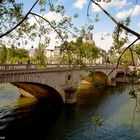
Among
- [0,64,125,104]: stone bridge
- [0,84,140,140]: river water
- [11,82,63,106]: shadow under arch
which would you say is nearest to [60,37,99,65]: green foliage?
[0,84,140,140]: river water

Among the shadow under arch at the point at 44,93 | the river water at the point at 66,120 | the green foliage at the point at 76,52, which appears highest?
the green foliage at the point at 76,52

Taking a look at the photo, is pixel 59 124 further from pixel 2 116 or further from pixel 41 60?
pixel 41 60

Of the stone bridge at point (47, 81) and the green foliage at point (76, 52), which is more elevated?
the green foliage at point (76, 52)

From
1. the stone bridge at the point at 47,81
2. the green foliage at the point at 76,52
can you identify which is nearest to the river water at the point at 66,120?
the stone bridge at the point at 47,81

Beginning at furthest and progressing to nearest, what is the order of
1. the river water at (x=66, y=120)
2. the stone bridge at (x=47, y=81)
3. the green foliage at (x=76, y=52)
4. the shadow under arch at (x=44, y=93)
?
the shadow under arch at (x=44, y=93) < the stone bridge at (x=47, y=81) < the river water at (x=66, y=120) < the green foliage at (x=76, y=52)

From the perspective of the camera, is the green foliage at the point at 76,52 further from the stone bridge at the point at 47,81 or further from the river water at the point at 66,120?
the stone bridge at the point at 47,81

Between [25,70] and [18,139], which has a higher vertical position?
[25,70]

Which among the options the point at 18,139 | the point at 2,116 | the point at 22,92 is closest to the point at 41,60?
the point at 18,139

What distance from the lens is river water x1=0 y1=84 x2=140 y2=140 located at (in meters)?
25.6

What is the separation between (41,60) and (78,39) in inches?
109

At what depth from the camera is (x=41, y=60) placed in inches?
518

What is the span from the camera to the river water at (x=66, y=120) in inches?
1009

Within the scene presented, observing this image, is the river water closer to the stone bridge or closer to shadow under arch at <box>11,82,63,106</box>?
shadow under arch at <box>11,82,63,106</box>

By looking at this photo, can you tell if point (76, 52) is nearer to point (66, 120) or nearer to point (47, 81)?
point (66, 120)
